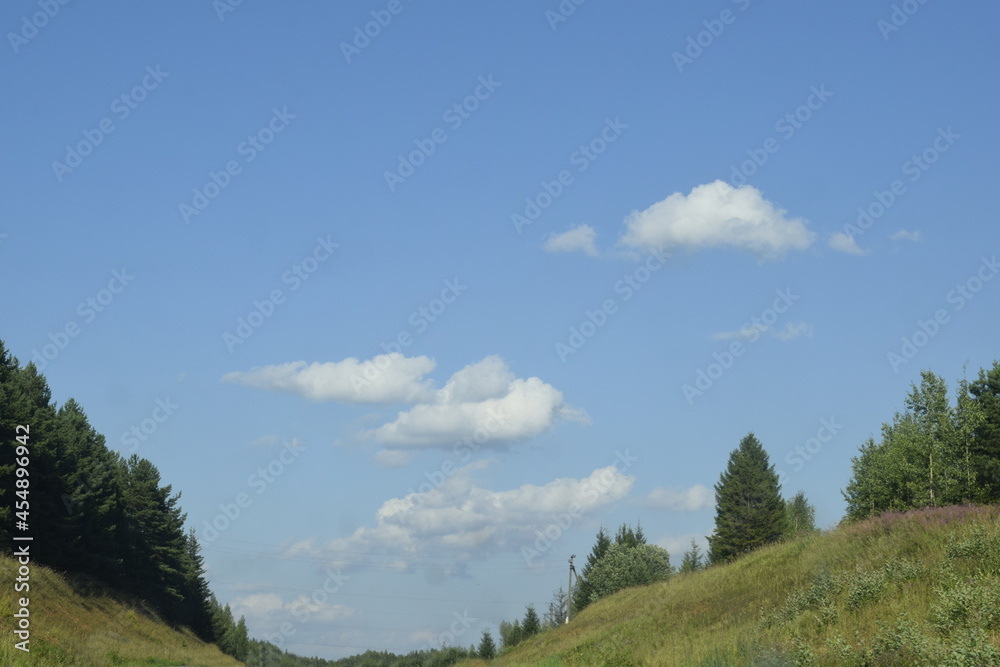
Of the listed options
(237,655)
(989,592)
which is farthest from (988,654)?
(237,655)

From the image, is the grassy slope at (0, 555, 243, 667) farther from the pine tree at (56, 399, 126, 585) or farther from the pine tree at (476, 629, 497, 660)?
the pine tree at (476, 629, 497, 660)

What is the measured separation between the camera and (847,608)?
19625mm

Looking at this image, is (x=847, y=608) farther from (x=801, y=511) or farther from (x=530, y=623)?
(x=801, y=511)

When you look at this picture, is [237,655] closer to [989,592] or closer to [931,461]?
[931,461]

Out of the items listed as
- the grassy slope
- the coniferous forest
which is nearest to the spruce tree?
the coniferous forest

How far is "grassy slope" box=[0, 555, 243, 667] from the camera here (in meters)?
21.1

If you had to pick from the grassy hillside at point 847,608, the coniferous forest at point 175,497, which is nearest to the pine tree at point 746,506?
the coniferous forest at point 175,497

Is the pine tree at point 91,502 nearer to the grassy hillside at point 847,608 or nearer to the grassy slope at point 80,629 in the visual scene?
the grassy slope at point 80,629

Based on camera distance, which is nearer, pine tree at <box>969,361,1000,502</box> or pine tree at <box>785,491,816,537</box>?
pine tree at <box>969,361,1000,502</box>

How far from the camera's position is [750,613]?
2548cm

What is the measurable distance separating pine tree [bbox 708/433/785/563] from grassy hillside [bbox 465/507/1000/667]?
5353 cm

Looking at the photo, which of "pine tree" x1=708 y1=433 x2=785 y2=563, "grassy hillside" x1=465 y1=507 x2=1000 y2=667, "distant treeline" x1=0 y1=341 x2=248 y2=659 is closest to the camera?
"grassy hillside" x1=465 y1=507 x2=1000 y2=667

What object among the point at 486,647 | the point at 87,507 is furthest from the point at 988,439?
the point at 87,507

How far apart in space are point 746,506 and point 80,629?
70.7 metres
